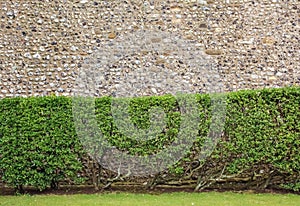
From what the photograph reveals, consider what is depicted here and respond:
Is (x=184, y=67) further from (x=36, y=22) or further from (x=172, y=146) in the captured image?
(x=36, y=22)

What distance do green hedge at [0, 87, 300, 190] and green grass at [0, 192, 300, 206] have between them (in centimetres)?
29

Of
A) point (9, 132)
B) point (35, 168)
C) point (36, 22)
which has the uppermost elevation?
point (36, 22)

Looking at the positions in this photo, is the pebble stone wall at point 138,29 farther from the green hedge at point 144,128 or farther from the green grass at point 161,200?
the green grass at point 161,200

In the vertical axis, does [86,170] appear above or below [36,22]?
below

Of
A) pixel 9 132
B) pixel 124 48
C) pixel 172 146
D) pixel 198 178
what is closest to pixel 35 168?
pixel 9 132

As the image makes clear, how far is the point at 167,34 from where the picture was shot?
7234 millimetres

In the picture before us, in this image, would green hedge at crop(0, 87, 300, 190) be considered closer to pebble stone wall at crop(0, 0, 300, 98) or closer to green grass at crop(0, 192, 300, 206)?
green grass at crop(0, 192, 300, 206)

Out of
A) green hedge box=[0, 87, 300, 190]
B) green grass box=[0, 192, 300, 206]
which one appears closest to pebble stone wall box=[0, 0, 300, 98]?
green hedge box=[0, 87, 300, 190]

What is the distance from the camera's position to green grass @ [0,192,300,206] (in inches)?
199

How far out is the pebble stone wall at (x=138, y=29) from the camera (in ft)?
23.4

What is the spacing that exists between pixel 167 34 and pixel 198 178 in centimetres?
271

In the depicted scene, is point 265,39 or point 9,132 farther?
point 265,39

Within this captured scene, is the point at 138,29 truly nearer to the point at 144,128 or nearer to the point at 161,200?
the point at 144,128

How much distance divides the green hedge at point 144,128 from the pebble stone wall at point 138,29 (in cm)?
164
